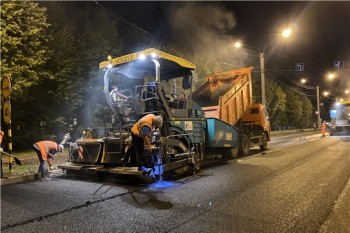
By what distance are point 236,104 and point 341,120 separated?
56.9 ft

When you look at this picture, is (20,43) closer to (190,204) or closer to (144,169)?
(144,169)

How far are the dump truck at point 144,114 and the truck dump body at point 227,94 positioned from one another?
260 centimetres

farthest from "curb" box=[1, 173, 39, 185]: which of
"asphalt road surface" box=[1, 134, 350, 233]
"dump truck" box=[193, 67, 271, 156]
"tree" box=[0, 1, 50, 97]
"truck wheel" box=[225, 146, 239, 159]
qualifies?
"truck wheel" box=[225, 146, 239, 159]

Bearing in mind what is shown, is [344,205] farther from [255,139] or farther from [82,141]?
[255,139]

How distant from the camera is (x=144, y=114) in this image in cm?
796

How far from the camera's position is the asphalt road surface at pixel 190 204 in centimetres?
449

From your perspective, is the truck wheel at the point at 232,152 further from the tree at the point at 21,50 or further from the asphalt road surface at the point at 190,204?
the tree at the point at 21,50

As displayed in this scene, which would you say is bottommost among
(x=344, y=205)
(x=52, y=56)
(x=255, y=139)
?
(x=344, y=205)

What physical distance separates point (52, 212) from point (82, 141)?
321cm

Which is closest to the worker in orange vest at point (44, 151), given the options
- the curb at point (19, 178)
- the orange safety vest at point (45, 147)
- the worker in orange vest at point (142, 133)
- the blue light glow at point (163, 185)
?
the orange safety vest at point (45, 147)

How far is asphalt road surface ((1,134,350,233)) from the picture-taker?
449cm

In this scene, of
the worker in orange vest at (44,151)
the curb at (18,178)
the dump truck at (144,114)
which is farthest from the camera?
the worker in orange vest at (44,151)

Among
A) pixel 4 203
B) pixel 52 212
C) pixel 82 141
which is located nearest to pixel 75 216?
pixel 52 212

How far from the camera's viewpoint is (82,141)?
27.1 feet
